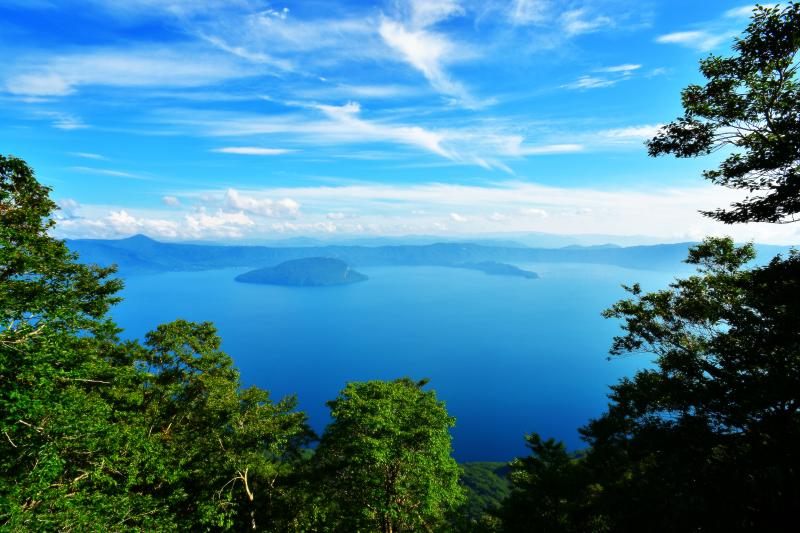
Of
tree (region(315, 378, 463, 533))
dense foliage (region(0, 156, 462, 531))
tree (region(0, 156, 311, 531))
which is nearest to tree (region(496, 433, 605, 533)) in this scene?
tree (region(315, 378, 463, 533))

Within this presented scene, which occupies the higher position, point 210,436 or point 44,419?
point 44,419

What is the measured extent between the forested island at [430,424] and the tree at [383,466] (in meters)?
0.10

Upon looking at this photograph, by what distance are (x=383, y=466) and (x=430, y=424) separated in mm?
2833

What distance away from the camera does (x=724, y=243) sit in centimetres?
1638

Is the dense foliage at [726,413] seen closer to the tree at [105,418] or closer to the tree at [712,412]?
the tree at [712,412]

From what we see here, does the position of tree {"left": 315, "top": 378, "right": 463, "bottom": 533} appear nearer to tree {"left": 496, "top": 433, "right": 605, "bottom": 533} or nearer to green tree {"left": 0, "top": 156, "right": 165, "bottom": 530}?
tree {"left": 496, "top": 433, "right": 605, "bottom": 533}

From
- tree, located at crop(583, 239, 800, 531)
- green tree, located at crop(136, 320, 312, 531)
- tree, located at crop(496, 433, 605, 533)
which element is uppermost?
tree, located at crop(583, 239, 800, 531)

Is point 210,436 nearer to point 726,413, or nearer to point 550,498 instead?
point 550,498

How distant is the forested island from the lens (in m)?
9.20

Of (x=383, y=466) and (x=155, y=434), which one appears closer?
(x=383, y=466)

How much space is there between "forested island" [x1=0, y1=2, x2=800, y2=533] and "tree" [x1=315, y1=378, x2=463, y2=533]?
0.32ft

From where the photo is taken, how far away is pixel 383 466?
51.4 feet

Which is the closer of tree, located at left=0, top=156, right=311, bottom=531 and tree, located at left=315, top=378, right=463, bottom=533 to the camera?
tree, located at left=0, top=156, right=311, bottom=531

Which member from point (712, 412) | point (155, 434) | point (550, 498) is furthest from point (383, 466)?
point (712, 412)
